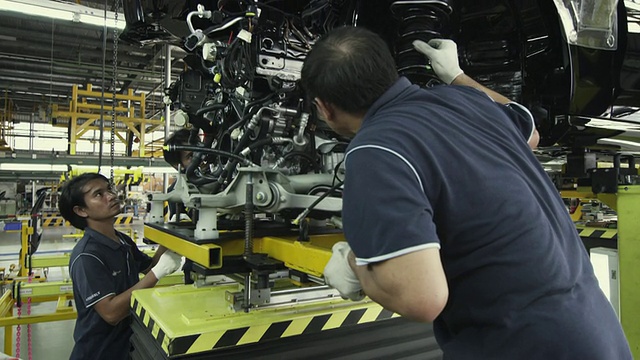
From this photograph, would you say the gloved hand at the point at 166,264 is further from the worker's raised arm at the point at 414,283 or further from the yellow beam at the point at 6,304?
the worker's raised arm at the point at 414,283

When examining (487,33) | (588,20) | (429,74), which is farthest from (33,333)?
(588,20)

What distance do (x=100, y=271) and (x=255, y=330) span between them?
1048 millimetres

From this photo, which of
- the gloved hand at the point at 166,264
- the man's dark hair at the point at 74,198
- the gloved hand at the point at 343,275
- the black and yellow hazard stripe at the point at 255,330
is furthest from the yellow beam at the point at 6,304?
the gloved hand at the point at 343,275

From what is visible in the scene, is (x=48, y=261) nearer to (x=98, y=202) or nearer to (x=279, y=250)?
(x=98, y=202)

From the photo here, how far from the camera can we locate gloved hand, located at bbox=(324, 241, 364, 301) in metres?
1.14

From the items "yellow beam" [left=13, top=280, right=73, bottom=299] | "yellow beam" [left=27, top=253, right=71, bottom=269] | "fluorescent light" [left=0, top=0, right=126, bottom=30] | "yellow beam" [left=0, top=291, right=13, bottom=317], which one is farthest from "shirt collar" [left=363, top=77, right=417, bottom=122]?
"yellow beam" [left=27, top=253, right=71, bottom=269]

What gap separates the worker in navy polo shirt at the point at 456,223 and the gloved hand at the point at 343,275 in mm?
86

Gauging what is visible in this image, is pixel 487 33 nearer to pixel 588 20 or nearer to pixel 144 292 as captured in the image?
pixel 588 20

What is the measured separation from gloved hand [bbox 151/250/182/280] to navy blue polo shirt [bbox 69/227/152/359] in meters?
0.23

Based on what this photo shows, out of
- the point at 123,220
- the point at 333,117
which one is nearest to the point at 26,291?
the point at 333,117

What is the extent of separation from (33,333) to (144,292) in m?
3.14

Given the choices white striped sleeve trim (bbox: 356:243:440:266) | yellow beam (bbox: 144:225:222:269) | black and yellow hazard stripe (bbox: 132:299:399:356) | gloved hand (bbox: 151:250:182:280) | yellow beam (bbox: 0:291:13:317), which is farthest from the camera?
yellow beam (bbox: 0:291:13:317)

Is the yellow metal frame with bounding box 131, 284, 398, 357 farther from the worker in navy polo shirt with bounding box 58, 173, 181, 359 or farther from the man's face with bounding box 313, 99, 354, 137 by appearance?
the man's face with bounding box 313, 99, 354, 137

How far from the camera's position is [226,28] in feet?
7.63
